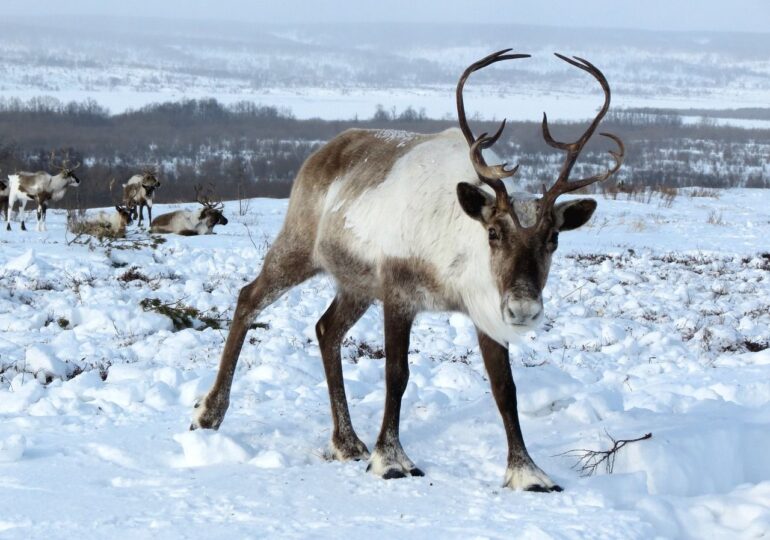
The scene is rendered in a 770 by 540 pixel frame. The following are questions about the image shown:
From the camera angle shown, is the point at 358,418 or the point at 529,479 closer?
the point at 529,479

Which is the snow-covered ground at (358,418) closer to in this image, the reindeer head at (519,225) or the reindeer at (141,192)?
the reindeer head at (519,225)

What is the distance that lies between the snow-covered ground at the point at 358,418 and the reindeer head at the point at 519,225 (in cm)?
88

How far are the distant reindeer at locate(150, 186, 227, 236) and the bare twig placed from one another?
16500 millimetres

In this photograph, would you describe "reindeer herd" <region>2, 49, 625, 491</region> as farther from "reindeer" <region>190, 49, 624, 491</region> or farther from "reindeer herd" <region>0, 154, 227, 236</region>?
"reindeer herd" <region>0, 154, 227, 236</region>

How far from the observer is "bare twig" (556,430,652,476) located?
13.5ft

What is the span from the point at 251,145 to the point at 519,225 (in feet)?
262

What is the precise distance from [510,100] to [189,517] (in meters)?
147

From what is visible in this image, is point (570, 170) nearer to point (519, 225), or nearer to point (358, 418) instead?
point (519, 225)

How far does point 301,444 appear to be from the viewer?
4547 millimetres

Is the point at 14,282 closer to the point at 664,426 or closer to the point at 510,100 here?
the point at 664,426

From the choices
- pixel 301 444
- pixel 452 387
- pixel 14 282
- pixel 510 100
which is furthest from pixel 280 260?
pixel 510 100

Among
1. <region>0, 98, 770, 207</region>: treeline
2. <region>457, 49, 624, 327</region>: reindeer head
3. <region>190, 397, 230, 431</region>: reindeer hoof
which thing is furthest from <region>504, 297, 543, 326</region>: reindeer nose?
<region>0, 98, 770, 207</region>: treeline

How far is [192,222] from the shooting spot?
2031 cm

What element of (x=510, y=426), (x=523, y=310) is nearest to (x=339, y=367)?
(x=510, y=426)
